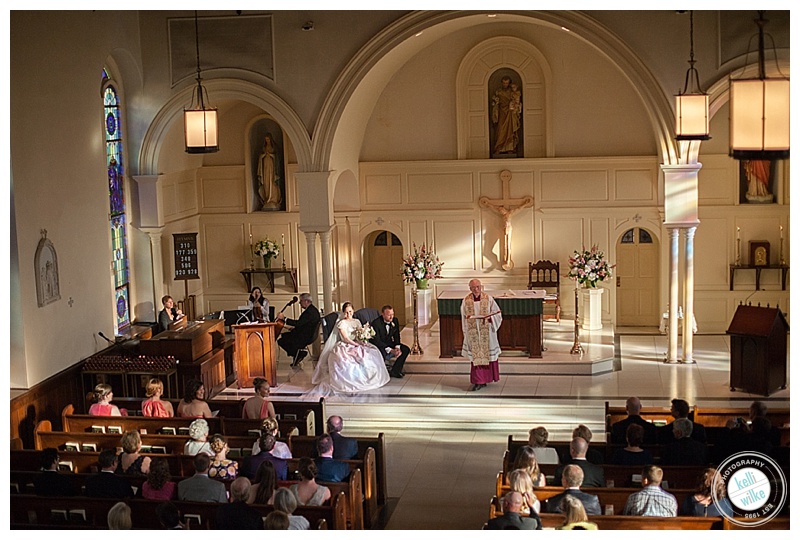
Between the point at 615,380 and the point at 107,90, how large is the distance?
8.89 metres

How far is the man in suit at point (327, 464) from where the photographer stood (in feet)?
32.0

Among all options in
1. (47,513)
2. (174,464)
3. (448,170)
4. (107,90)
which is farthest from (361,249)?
(47,513)

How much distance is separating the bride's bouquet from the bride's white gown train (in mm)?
55

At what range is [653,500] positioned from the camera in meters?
8.33

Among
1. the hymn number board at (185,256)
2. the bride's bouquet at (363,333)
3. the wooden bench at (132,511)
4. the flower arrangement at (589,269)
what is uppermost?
the hymn number board at (185,256)

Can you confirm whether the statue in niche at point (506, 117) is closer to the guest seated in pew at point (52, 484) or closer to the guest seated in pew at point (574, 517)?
the guest seated in pew at point (52, 484)

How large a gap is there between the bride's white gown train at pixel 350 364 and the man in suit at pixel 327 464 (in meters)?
5.35

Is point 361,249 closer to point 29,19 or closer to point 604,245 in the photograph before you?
point 604,245

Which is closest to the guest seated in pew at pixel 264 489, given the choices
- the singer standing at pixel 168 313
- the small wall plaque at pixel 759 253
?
the singer standing at pixel 168 313

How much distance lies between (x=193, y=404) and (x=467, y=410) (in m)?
4.14

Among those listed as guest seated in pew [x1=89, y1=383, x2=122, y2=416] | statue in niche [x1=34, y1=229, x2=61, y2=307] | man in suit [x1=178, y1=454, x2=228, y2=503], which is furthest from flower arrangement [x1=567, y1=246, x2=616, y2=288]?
man in suit [x1=178, y1=454, x2=228, y2=503]

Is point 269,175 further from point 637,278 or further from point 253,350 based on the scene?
point 637,278

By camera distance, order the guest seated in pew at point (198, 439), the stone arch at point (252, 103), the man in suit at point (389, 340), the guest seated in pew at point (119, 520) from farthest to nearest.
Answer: the stone arch at point (252, 103), the man in suit at point (389, 340), the guest seated in pew at point (198, 439), the guest seated in pew at point (119, 520)

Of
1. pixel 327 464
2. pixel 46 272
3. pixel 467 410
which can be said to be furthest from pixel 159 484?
pixel 467 410
